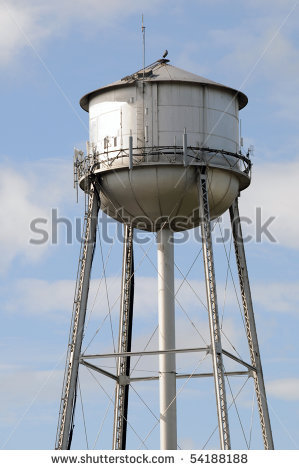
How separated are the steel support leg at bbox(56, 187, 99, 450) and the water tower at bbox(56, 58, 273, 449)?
26 mm

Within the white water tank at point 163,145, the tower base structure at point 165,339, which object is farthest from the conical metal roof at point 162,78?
the tower base structure at point 165,339

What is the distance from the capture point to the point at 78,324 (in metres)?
34.8

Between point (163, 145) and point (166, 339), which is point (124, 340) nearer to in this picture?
point (166, 339)

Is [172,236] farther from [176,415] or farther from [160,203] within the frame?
[176,415]

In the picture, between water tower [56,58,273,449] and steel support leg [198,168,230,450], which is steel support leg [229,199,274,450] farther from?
steel support leg [198,168,230,450]

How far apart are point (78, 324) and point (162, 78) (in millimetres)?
6926

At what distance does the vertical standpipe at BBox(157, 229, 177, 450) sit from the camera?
118ft

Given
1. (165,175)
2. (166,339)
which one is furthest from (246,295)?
(165,175)

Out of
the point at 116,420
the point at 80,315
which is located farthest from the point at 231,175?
the point at 116,420

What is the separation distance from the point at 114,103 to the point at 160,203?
9.95ft

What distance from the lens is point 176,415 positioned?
119 feet
